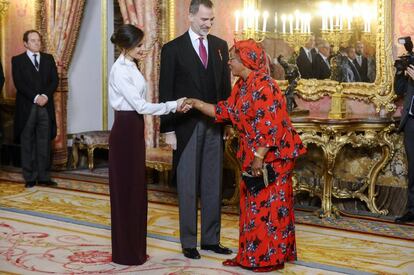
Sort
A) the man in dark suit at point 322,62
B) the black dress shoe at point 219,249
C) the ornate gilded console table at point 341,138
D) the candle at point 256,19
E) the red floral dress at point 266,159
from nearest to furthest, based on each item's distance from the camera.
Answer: the red floral dress at point 266,159
the black dress shoe at point 219,249
the ornate gilded console table at point 341,138
the man in dark suit at point 322,62
the candle at point 256,19

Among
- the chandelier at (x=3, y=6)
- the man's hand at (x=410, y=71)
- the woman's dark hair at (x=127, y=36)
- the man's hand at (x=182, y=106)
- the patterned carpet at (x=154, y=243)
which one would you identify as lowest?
the patterned carpet at (x=154, y=243)

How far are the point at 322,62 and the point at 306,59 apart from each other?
170mm

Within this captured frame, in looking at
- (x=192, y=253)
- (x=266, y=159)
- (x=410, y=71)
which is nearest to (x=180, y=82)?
(x=266, y=159)

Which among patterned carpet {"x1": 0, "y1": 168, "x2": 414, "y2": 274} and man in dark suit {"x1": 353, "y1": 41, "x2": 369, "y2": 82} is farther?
man in dark suit {"x1": 353, "y1": 41, "x2": 369, "y2": 82}

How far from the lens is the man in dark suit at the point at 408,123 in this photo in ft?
20.2

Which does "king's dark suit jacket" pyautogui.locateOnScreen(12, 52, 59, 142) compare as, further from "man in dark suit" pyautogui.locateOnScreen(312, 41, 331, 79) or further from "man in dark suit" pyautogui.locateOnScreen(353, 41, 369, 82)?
"man in dark suit" pyautogui.locateOnScreen(353, 41, 369, 82)

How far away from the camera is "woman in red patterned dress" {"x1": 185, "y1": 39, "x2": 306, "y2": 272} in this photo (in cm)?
459

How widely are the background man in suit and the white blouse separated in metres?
0.27

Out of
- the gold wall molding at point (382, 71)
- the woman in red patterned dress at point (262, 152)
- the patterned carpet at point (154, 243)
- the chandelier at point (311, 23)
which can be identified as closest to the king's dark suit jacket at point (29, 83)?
the patterned carpet at point (154, 243)

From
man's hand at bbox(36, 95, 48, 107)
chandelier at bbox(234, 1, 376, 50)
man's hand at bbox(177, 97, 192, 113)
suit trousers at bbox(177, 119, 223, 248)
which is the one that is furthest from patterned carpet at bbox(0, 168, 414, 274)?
chandelier at bbox(234, 1, 376, 50)

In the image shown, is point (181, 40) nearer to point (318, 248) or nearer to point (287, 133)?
Result: point (287, 133)

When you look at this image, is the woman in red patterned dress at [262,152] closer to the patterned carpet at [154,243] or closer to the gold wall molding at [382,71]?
the patterned carpet at [154,243]

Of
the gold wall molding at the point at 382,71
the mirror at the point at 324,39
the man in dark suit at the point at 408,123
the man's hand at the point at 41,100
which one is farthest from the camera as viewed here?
the man's hand at the point at 41,100

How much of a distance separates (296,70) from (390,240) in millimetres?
2159
